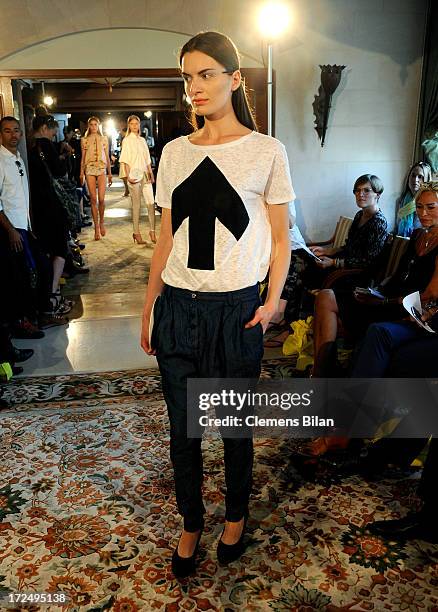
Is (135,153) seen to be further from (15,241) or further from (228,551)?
(228,551)

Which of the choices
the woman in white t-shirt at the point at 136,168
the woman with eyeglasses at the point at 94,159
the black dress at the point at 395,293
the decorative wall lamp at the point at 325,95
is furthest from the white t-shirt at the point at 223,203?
the woman with eyeglasses at the point at 94,159

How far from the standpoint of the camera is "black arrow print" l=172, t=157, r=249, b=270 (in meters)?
1.43

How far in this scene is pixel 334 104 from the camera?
4.68 metres

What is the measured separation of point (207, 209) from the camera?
144cm

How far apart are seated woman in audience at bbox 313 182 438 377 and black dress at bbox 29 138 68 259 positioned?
2.68m

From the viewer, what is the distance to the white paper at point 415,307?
2234mm

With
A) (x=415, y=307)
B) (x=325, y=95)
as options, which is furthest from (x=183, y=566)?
(x=325, y=95)

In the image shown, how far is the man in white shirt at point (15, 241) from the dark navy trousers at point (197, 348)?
245 centimetres

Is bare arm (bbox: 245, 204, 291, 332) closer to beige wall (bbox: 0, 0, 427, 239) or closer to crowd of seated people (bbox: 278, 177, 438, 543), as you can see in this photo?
crowd of seated people (bbox: 278, 177, 438, 543)

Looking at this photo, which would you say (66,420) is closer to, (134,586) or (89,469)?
(89,469)

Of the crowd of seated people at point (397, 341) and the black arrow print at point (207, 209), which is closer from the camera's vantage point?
the black arrow print at point (207, 209)

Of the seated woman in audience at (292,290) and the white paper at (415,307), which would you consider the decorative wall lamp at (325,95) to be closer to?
the seated woman in audience at (292,290)

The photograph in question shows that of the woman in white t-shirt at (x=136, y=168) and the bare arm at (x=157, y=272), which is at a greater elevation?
the bare arm at (x=157, y=272)

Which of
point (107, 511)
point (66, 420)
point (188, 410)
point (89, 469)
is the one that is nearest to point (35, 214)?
point (66, 420)
